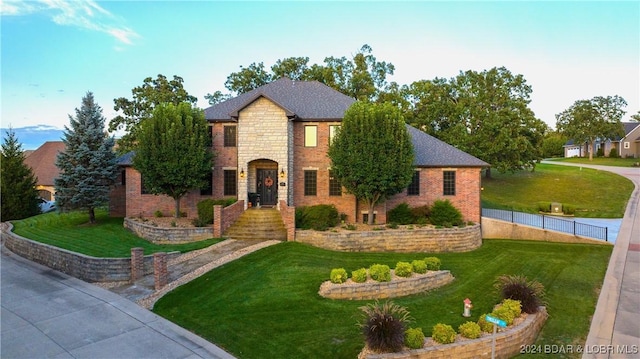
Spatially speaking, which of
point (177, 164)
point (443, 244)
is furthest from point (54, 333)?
point (443, 244)

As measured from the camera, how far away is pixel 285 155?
2330 centimetres

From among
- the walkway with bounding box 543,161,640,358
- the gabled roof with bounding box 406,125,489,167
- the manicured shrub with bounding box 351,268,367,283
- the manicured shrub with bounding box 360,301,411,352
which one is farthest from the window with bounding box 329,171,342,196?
the manicured shrub with bounding box 360,301,411,352

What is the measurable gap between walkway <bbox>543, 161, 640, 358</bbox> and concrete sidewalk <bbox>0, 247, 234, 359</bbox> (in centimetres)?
975

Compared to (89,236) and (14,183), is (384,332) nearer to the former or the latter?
(89,236)

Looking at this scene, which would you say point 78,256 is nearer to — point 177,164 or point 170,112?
point 177,164

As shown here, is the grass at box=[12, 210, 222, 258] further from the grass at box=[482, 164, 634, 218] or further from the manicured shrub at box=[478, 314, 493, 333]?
the grass at box=[482, 164, 634, 218]

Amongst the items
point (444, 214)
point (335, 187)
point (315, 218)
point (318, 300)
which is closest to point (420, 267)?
point (318, 300)

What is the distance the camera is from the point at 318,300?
12797 mm

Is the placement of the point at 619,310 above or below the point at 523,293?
below

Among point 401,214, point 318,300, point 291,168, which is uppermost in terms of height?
point 291,168

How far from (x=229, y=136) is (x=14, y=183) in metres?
17.7

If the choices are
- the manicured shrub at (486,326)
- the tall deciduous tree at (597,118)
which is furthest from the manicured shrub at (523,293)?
the tall deciduous tree at (597,118)

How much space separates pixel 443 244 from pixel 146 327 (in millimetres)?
14956

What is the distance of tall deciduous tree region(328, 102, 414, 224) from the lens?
67.6 ft
